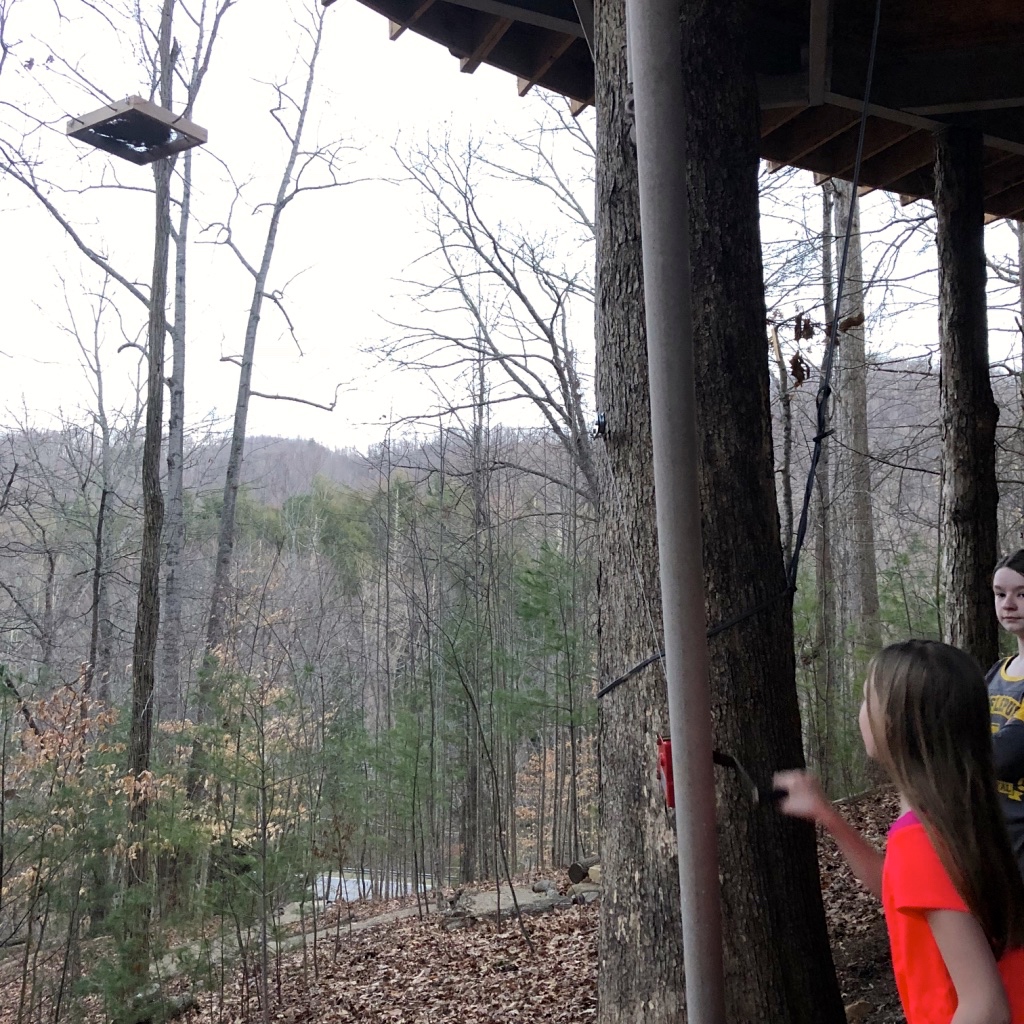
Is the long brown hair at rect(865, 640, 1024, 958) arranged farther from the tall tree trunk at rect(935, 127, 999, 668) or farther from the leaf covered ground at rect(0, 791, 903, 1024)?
the tall tree trunk at rect(935, 127, 999, 668)

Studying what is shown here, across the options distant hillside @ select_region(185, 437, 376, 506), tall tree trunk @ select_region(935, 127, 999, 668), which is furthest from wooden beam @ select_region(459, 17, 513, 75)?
distant hillside @ select_region(185, 437, 376, 506)

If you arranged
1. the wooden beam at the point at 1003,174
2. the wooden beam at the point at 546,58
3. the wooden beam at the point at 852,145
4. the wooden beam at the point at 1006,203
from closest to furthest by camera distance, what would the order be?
the wooden beam at the point at 546,58, the wooden beam at the point at 852,145, the wooden beam at the point at 1003,174, the wooden beam at the point at 1006,203

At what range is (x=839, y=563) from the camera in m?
15.5

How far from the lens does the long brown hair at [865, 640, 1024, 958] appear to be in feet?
4.46

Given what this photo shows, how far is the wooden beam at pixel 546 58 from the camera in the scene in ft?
15.2

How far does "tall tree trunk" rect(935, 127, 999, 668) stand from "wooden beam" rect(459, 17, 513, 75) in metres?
2.51

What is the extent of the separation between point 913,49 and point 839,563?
1173 centimetres

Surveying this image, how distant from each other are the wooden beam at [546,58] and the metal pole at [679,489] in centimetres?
333

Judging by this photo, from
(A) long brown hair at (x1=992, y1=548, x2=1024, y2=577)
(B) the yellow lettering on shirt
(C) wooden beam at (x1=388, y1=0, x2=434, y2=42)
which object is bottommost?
(B) the yellow lettering on shirt

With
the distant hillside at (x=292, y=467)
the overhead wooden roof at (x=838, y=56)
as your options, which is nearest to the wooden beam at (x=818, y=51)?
the overhead wooden roof at (x=838, y=56)

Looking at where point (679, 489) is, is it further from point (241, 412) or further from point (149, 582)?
point (241, 412)

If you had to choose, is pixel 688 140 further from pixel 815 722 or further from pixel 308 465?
pixel 308 465

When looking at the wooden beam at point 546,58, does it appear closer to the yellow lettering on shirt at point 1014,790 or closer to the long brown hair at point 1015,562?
the long brown hair at point 1015,562

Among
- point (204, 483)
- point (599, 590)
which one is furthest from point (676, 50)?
point (204, 483)
